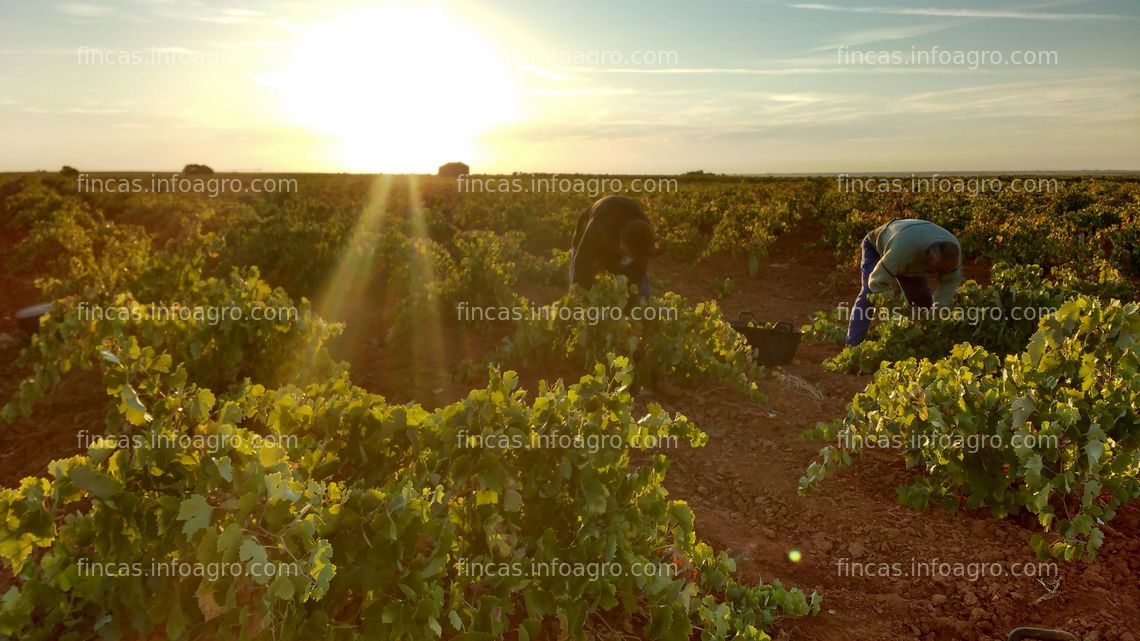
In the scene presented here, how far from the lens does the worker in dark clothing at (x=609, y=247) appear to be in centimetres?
790

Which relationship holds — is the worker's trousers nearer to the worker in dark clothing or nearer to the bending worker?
the bending worker

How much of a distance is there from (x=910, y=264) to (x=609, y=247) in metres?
3.23

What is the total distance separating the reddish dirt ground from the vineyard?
21 millimetres

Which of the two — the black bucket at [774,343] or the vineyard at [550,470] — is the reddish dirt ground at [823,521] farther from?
the black bucket at [774,343]

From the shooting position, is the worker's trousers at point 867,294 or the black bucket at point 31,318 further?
the worker's trousers at point 867,294

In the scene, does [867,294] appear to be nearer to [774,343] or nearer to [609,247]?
[774,343]

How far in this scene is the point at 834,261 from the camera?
61.7ft

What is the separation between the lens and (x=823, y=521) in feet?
14.8

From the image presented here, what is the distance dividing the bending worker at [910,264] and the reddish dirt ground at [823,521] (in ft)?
3.88

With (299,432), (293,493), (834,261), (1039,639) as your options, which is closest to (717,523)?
(1039,639)

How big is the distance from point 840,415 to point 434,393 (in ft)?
11.8

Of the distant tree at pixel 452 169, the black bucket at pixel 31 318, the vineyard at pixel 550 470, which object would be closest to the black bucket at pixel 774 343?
the vineyard at pixel 550 470

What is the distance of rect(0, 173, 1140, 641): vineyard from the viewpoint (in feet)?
8.03

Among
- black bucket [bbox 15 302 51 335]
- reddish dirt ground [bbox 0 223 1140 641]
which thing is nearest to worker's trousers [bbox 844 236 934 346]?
reddish dirt ground [bbox 0 223 1140 641]
